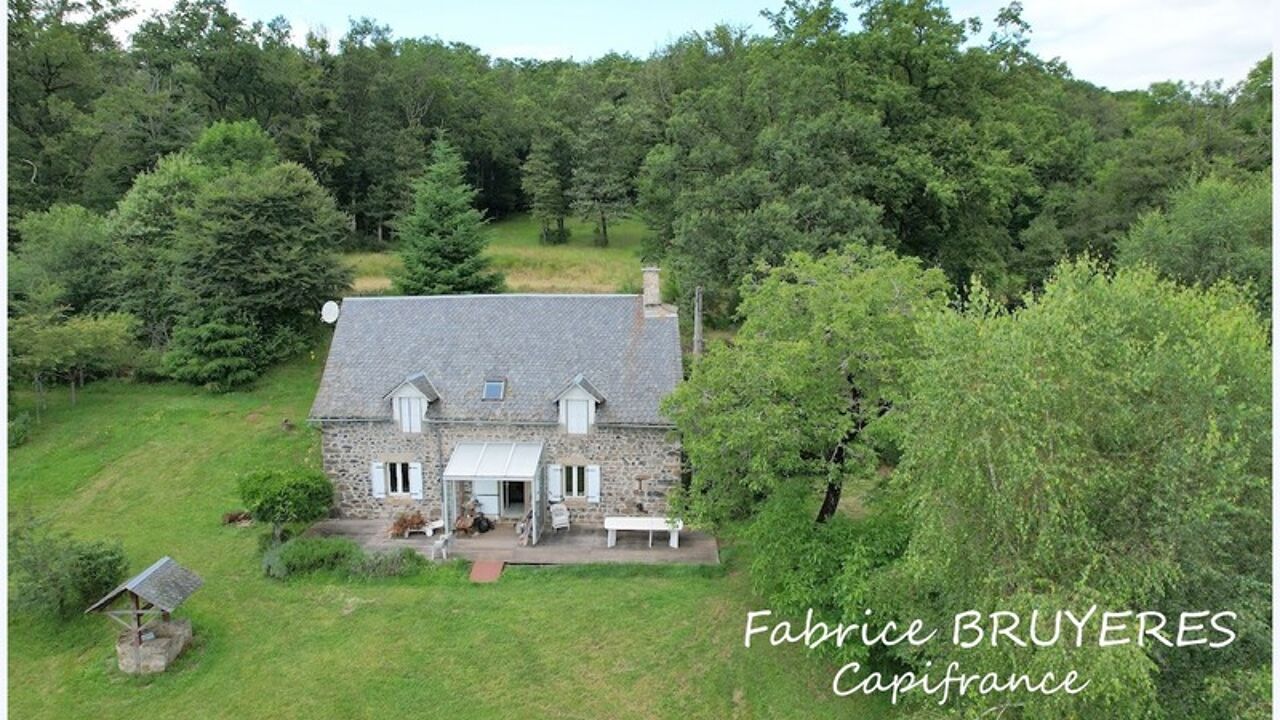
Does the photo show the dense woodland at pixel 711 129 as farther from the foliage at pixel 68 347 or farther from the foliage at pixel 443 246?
the foliage at pixel 68 347

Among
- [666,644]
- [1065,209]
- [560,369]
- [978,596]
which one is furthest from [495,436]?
[1065,209]

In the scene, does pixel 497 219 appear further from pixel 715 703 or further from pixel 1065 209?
pixel 715 703

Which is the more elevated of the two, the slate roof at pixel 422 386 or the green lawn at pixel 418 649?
the slate roof at pixel 422 386

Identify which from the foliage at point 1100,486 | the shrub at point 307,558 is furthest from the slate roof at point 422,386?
the foliage at point 1100,486

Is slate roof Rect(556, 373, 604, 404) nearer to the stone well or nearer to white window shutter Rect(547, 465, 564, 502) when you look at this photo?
white window shutter Rect(547, 465, 564, 502)

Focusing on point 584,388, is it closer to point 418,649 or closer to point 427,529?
point 427,529

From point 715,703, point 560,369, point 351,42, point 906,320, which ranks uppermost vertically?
point 351,42

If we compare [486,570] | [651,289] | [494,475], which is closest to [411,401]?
[494,475]
